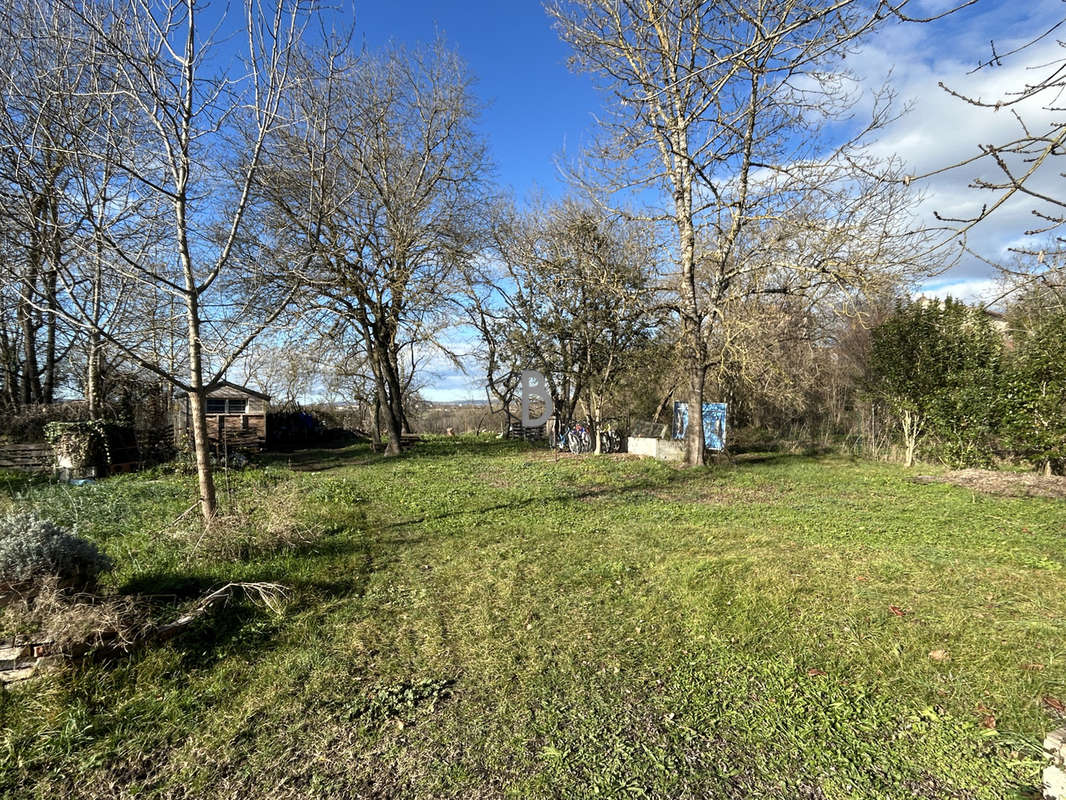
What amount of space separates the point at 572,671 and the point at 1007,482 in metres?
8.73

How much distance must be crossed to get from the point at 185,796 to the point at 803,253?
10595mm

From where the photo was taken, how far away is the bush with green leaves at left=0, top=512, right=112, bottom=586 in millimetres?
2902

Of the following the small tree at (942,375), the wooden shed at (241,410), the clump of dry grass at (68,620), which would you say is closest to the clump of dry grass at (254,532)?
the clump of dry grass at (68,620)

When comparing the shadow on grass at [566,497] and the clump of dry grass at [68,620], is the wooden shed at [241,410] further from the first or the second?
the clump of dry grass at [68,620]

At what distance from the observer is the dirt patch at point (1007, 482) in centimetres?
731

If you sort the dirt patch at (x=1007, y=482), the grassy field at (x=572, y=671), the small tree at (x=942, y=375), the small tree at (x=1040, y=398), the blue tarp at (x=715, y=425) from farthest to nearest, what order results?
the blue tarp at (x=715, y=425) → the small tree at (x=942, y=375) → the small tree at (x=1040, y=398) → the dirt patch at (x=1007, y=482) → the grassy field at (x=572, y=671)

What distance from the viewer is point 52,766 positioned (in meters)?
2.13

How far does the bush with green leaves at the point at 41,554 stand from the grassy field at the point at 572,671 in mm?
364

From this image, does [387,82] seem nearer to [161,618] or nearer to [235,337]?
[235,337]

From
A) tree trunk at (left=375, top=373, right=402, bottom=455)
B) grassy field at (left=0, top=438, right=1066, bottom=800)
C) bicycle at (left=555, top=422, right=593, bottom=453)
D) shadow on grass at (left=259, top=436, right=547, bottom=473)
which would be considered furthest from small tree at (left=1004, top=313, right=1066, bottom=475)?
tree trunk at (left=375, top=373, right=402, bottom=455)

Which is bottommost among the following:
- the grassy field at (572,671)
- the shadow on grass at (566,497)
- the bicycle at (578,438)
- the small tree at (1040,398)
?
the grassy field at (572,671)

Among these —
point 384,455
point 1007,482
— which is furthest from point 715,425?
point 384,455

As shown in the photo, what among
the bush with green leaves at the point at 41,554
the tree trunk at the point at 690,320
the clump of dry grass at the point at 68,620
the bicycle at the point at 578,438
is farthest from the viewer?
the bicycle at the point at 578,438

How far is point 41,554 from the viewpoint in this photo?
3029mm
